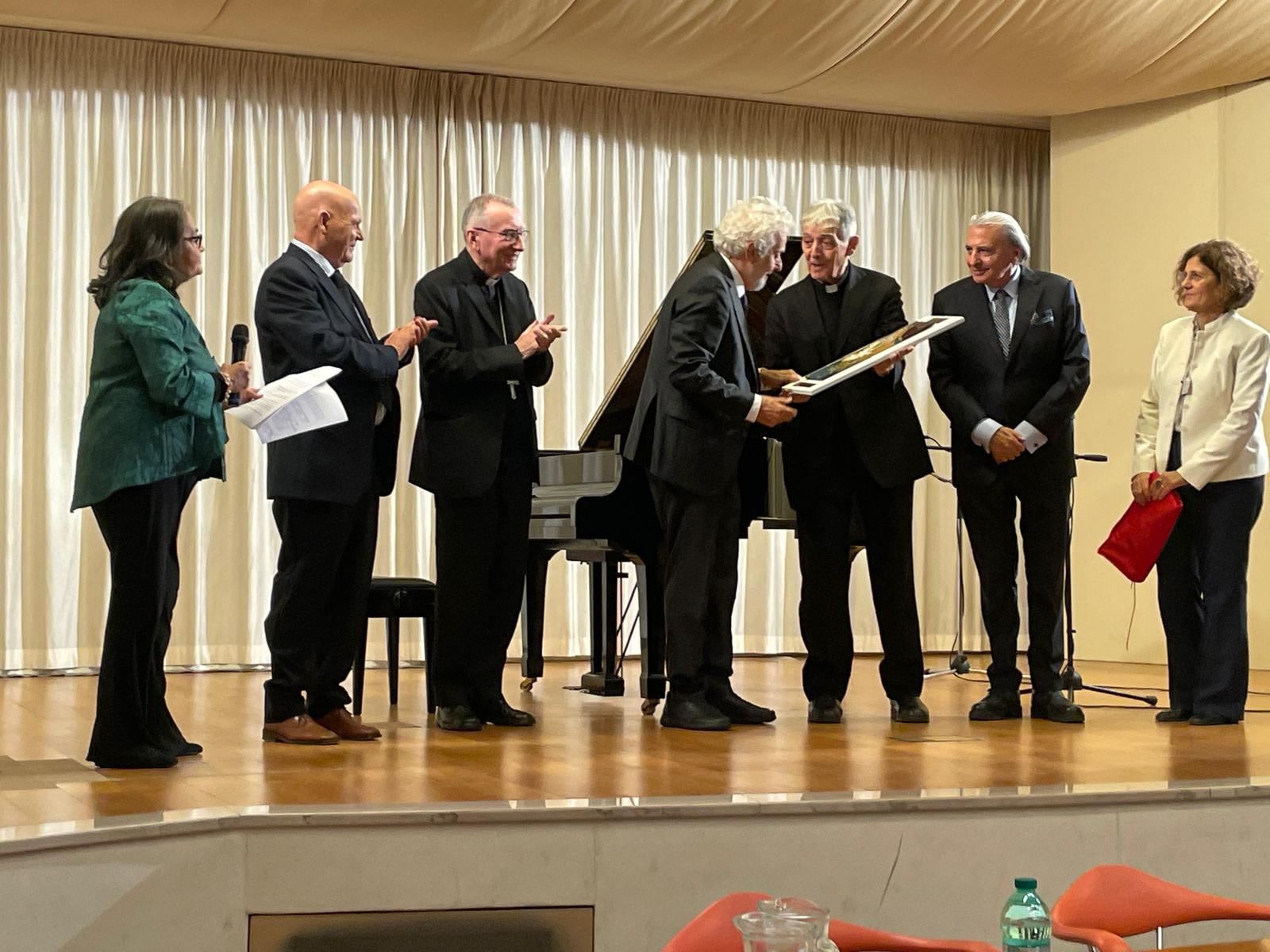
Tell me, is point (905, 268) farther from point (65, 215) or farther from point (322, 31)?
point (65, 215)

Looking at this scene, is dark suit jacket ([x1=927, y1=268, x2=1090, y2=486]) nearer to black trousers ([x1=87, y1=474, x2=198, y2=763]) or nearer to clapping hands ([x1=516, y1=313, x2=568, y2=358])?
clapping hands ([x1=516, y1=313, x2=568, y2=358])

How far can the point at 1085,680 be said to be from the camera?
279 inches

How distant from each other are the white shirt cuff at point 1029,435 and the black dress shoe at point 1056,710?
834mm

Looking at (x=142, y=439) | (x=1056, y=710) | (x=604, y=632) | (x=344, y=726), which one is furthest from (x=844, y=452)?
(x=142, y=439)

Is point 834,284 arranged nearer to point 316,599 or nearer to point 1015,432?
point 1015,432

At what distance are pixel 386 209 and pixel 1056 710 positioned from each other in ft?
13.7

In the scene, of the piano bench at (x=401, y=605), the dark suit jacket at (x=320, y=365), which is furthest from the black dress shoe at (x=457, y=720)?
the dark suit jacket at (x=320, y=365)

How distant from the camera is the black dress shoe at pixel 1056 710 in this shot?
203 inches

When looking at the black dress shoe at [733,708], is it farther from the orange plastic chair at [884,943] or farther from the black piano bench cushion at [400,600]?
the orange plastic chair at [884,943]

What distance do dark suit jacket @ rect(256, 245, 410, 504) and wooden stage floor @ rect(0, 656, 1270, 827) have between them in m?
0.73

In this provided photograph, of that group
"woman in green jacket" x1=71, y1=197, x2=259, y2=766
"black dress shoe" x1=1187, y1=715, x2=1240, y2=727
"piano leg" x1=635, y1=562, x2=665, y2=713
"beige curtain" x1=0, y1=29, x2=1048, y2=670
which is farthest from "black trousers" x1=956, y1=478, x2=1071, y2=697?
"beige curtain" x1=0, y1=29, x2=1048, y2=670

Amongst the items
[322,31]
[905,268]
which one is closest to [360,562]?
[322,31]

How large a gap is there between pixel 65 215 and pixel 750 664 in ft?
12.5

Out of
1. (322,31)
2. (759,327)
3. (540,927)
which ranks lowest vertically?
(540,927)
